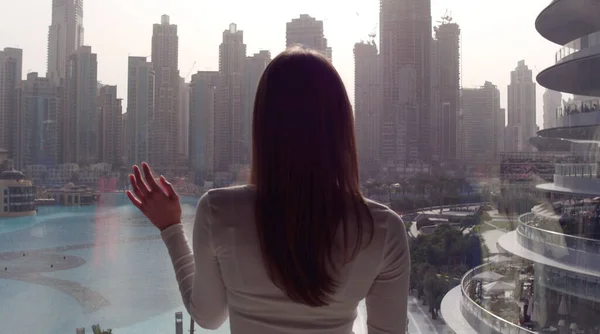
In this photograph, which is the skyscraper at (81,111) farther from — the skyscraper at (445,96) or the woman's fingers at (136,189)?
the woman's fingers at (136,189)

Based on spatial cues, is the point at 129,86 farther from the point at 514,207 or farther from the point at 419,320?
the point at 514,207

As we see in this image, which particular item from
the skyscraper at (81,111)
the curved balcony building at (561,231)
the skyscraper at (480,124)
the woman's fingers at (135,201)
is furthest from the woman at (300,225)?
the skyscraper at (81,111)

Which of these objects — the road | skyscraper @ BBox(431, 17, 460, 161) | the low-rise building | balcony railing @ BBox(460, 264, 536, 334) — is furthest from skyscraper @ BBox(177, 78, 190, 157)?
balcony railing @ BBox(460, 264, 536, 334)

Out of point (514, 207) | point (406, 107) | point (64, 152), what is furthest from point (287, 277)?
point (64, 152)

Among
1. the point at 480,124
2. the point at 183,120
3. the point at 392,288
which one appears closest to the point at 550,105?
the point at 480,124

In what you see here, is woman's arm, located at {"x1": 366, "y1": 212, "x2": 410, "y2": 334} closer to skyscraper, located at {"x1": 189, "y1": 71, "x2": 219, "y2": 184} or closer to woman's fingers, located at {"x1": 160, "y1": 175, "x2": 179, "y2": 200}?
woman's fingers, located at {"x1": 160, "y1": 175, "x2": 179, "y2": 200}

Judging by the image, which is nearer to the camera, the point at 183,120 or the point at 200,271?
the point at 200,271

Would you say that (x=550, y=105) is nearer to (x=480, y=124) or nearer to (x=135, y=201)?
(x=480, y=124)
